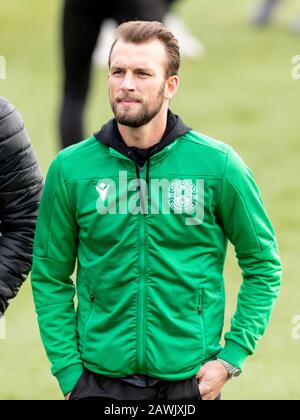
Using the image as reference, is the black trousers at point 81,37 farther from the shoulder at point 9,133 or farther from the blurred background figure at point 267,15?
the blurred background figure at point 267,15

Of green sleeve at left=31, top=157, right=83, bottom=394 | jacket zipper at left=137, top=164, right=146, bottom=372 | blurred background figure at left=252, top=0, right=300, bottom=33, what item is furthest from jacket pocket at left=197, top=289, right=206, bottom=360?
blurred background figure at left=252, top=0, right=300, bottom=33

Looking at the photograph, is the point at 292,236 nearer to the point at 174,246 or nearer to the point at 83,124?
the point at 83,124

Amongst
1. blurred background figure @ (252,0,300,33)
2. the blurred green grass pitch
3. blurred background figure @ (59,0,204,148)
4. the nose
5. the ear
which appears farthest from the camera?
blurred background figure @ (252,0,300,33)

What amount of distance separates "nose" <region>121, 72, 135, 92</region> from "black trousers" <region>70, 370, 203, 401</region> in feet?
2.41

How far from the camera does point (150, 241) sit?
8.23 feet

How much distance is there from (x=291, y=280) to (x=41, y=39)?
555 cm

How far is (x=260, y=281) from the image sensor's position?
2586mm

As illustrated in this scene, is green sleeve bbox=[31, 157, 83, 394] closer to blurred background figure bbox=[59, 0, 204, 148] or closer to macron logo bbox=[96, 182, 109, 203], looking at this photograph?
macron logo bbox=[96, 182, 109, 203]

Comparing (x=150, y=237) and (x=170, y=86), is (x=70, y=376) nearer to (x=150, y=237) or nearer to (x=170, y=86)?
(x=150, y=237)

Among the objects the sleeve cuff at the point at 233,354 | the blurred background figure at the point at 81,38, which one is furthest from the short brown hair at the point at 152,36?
the blurred background figure at the point at 81,38

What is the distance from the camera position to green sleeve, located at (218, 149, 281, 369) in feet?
8.30

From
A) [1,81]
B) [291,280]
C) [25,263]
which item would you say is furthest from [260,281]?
[1,81]

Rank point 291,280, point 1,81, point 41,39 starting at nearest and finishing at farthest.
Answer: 1. point 291,280
2. point 1,81
3. point 41,39

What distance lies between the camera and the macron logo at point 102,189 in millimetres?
2508
